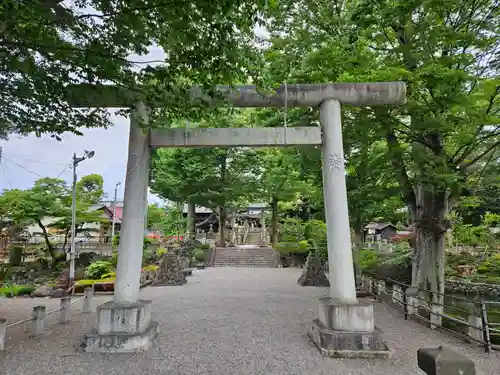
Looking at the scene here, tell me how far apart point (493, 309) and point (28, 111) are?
1560 centimetres

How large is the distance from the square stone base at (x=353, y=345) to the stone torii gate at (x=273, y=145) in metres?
0.02

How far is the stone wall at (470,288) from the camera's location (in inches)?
616

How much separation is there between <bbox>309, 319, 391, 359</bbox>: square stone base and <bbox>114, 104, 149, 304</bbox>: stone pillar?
3443 mm

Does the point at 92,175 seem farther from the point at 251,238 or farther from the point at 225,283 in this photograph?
the point at 225,283

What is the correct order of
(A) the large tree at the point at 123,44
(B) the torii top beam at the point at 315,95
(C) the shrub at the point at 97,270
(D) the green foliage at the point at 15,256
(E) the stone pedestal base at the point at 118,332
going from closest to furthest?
(A) the large tree at the point at 123,44, (E) the stone pedestal base at the point at 118,332, (B) the torii top beam at the point at 315,95, (C) the shrub at the point at 97,270, (D) the green foliage at the point at 15,256

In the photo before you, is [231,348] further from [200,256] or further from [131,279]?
[200,256]

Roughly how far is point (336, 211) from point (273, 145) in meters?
1.73

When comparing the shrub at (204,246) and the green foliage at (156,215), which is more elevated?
the green foliage at (156,215)

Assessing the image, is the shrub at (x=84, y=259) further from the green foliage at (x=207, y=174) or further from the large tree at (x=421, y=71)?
the large tree at (x=421, y=71)

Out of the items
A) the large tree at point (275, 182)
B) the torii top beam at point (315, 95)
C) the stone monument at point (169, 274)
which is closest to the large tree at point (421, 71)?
the torii top beam at point (315, 95)

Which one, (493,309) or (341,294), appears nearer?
(341,294)

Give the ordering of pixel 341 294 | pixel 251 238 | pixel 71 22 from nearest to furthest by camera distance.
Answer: pixel 71 22
pixel 341 294
pixel 251 238

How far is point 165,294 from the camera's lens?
12633mm

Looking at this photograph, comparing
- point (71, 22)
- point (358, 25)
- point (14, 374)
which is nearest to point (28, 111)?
point (71, 22)
